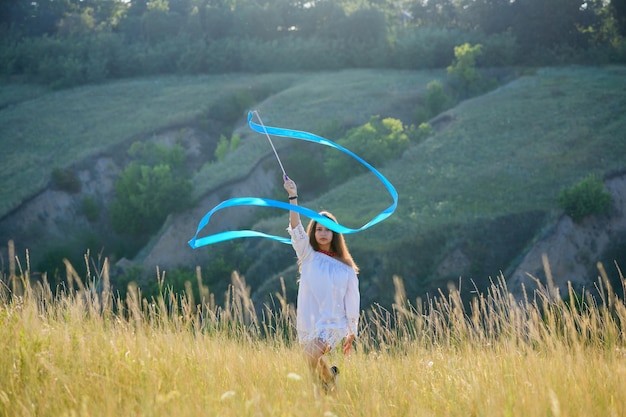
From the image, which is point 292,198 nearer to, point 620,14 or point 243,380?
point 243,380

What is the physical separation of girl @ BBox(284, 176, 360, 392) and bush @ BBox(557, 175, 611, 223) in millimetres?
22982

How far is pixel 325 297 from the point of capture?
6.54 m

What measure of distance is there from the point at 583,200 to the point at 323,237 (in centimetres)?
2325

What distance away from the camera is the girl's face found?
678cm

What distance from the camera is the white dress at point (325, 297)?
6418mm

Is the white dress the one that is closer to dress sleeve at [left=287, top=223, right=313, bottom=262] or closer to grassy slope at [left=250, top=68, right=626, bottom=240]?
dress sleeve at [left=287, top=223, right=313, bottom=262]

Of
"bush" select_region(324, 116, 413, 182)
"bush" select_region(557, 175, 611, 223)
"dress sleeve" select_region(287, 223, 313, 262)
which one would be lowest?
"bush" select_region(557, 175, 611, 223)

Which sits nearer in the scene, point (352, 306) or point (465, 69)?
point (352, 306)

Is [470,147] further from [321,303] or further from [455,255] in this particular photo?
[321,303]

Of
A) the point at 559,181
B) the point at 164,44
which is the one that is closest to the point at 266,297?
the point at 559,181

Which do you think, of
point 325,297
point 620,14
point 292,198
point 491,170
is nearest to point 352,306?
point 325,297

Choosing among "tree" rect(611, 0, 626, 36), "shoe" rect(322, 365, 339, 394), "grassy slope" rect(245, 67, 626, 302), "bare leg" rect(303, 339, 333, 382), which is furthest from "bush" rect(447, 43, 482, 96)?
"shoe" rect(322, 365, 339, 394)

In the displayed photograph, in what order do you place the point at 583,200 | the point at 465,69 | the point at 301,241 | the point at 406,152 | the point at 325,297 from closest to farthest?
the point at 325,297 → the point at 301,241 → the point at 583,200 → the point at 406,152 → the point at 465,69

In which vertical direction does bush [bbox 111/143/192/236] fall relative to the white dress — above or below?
below
